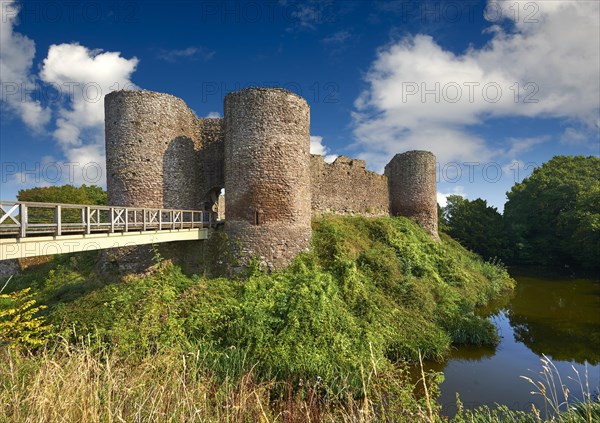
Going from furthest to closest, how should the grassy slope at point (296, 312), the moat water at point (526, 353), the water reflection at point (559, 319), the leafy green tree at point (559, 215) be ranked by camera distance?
1. the leafy green tree at point (559, 215)
2. the water reflection at point (559, 319)
3. the moat water at point (526, 353)
4. the grassy slope at point (296, 312)

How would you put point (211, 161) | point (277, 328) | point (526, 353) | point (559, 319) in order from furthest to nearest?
point (211, 161) < point (559, 319) < point (526, 353) < point (277, 328)

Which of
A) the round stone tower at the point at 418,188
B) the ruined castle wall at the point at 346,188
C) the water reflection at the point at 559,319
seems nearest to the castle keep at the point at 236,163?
the ruined castle wall at the point at 346,188

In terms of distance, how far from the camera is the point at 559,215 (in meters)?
27.0

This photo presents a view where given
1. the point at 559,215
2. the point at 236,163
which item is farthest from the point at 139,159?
the point at 559,215

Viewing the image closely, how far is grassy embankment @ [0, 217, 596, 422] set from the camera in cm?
552

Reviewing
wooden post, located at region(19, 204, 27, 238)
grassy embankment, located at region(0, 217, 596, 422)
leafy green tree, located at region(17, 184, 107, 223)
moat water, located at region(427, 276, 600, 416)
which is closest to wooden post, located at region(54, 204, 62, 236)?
wooden post, located at region(19, 204, 27, 238)

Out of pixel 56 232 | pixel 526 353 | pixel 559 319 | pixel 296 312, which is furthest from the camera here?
pixel 559 319

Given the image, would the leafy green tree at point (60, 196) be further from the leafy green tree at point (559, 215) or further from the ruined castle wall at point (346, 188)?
the leafy green tree at point (559, 215)

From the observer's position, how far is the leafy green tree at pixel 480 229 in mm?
28688

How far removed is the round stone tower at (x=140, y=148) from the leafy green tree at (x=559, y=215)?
29.8m

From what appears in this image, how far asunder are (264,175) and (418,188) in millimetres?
14868

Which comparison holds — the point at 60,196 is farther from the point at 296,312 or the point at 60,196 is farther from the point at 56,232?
the point at 296,312

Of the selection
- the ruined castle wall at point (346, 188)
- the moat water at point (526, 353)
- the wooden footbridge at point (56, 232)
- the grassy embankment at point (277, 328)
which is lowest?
the moat water at point (526, 353)

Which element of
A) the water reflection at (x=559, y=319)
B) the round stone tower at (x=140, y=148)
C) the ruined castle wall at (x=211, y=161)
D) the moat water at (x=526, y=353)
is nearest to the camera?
the moat water at (x=526, y=353)
